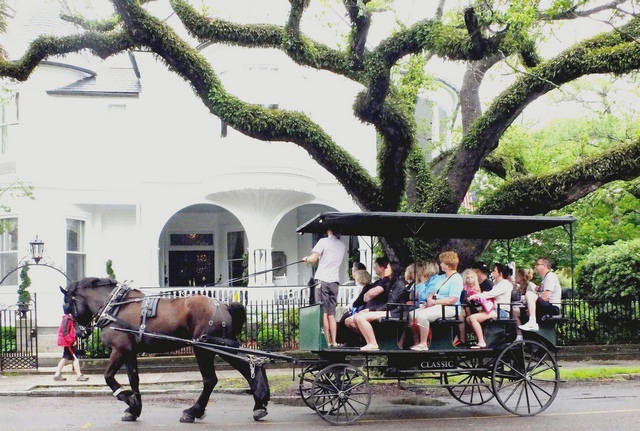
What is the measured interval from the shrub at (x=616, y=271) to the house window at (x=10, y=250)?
15.9 m

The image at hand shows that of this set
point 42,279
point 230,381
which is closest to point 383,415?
point 230,381

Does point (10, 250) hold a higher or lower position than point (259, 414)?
higher

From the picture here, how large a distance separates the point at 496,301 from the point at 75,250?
16.5 meters

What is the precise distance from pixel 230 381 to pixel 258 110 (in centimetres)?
539

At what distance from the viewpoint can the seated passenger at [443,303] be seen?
11344 millimetres

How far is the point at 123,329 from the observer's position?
11.5m

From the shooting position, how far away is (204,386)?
38.1 feet

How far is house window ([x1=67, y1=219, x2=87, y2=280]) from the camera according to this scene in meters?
24.8

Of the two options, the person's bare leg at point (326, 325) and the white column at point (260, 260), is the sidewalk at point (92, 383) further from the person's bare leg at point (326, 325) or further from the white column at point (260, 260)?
the white column at point (260, 260)

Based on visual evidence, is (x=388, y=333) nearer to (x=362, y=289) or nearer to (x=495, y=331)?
(x=362, y=289)

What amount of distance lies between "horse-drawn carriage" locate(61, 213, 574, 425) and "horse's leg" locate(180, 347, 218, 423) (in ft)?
0.05

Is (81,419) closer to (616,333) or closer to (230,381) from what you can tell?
(230,381)

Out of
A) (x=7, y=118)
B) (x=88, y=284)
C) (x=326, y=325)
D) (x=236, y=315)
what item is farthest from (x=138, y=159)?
(x=326, y=325)

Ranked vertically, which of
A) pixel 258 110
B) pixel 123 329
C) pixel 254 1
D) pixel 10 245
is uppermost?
pixel 254 1
